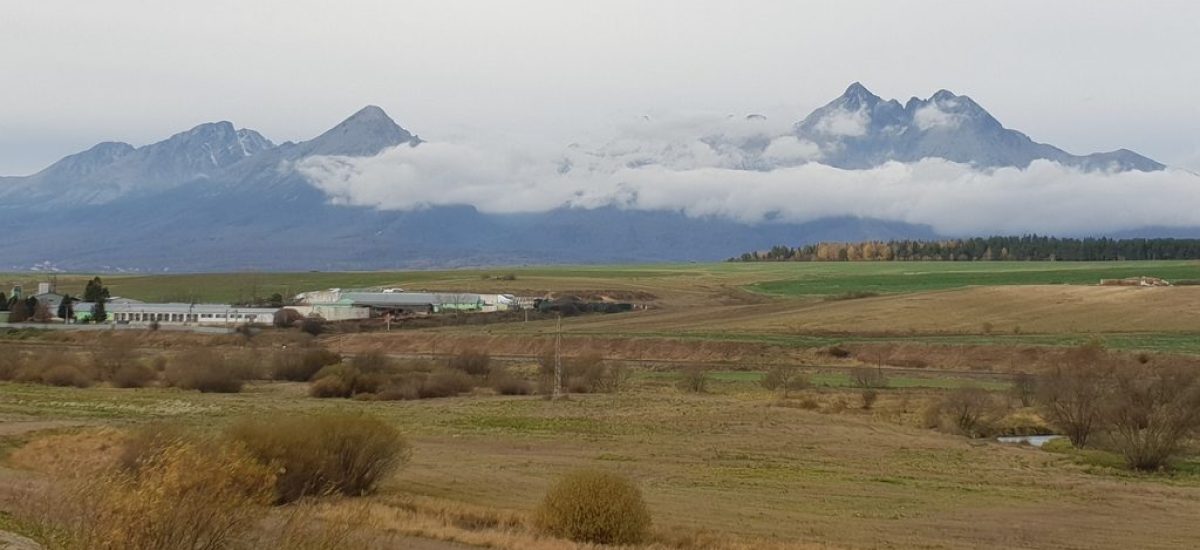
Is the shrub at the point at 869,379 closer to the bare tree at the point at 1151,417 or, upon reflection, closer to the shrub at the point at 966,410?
the shrub at the point at 966,410

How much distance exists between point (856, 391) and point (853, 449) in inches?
919

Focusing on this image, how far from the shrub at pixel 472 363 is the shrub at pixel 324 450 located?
158ft

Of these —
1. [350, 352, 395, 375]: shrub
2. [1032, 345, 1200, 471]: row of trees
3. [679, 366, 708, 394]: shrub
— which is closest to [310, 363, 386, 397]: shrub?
[350, 352, 395, 375]: shrub

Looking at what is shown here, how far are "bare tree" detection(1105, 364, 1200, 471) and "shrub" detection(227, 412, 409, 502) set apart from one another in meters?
26.5

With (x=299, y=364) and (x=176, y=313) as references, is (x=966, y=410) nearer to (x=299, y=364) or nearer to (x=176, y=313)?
(x=299, y=364)

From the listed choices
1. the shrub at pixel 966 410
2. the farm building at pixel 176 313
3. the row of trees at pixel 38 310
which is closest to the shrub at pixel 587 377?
the shrub at pixel 966 410

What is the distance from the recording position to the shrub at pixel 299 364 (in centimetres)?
8100

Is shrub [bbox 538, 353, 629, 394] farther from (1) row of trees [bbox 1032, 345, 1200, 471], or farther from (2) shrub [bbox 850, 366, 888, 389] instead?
(1) row of trees [bbox 1032, 345, 1200, 471]

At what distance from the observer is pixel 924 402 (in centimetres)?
6075

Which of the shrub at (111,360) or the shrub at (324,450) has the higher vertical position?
the shrub at (324,450)

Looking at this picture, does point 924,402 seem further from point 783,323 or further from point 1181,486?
point 783,323

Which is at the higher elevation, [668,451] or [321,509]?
[321,509]

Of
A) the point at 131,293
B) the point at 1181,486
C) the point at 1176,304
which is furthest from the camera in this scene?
the point at 131,293

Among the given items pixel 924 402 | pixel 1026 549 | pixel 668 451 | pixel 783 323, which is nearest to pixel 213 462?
pixel 1026 549
